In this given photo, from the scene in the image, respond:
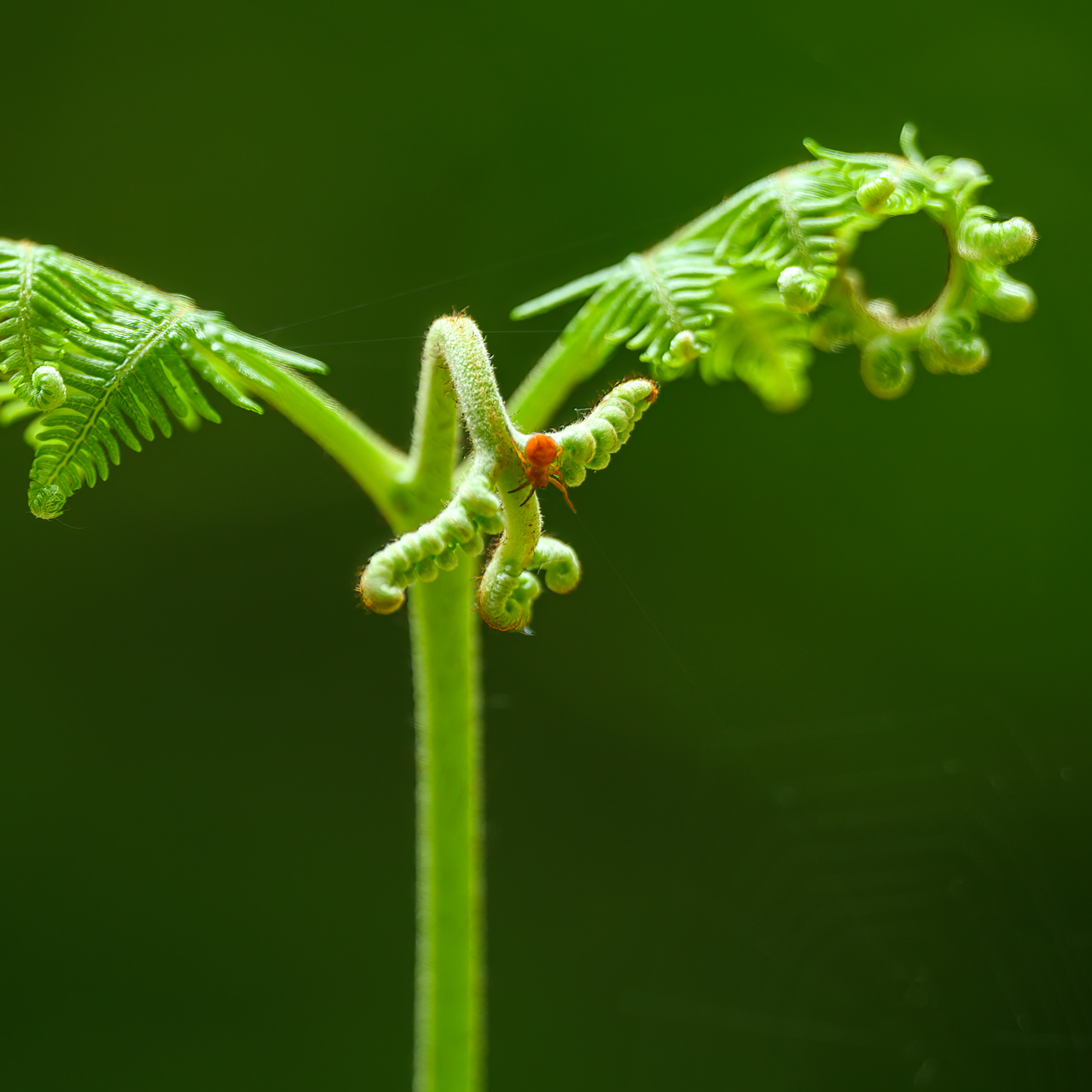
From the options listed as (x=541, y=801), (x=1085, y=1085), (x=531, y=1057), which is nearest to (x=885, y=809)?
(x=1085, y=1085)

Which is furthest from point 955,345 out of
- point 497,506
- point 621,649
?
point 621,649

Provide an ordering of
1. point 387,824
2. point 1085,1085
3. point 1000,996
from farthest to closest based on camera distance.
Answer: point 387,824
point 1000,996
point 1085,1085

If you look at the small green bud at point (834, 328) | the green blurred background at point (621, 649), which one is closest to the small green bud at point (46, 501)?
the small green bud at point (834, 328)

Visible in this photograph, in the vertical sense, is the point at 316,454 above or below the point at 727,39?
below

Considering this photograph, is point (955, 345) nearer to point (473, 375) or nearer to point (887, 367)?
point (887, 367)

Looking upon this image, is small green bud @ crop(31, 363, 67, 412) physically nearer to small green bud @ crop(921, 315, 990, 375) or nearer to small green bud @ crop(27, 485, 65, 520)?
small green bud @ crop(27, 485, 65, 520)

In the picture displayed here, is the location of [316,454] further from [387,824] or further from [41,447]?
[41,447]

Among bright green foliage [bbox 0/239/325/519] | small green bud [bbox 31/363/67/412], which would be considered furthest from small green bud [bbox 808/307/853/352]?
small green bud [bbox 31/363/67/412]

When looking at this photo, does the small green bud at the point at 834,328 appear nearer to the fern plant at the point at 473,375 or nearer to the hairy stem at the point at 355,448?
the fern plant at the point at 473,375
